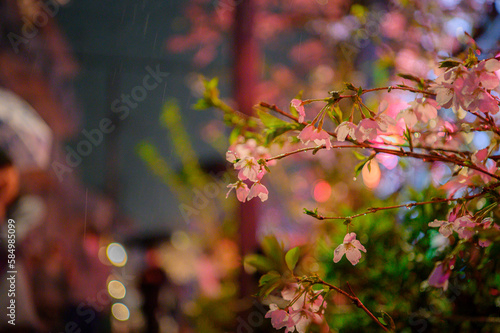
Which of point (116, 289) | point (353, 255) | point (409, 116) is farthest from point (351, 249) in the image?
point (116, 289)

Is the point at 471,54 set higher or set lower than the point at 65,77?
higher

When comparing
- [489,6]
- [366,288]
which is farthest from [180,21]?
[366,288]

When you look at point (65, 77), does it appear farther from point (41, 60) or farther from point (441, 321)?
point (441, 321)

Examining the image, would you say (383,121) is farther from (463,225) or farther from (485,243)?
(485,243)

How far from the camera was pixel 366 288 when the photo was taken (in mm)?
1071

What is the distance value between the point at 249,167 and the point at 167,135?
323cm

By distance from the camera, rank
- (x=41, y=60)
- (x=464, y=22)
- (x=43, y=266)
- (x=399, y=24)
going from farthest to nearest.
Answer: (x=41, y=60) < (x=43, y=266) < (x=399, y=24) < (x=464, y=22)

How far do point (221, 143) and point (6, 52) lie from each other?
6.65 feet

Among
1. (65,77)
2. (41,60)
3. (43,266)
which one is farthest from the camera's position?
(65,77)

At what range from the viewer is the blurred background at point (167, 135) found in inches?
96.0

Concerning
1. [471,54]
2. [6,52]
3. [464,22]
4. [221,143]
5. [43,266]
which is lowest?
[43,266]

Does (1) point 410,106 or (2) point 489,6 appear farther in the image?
(2) point 489,6

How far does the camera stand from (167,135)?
3.69 m

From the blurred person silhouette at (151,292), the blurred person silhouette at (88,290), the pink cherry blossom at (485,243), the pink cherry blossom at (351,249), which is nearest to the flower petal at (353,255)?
the pink cherry blossom at (351,249)
